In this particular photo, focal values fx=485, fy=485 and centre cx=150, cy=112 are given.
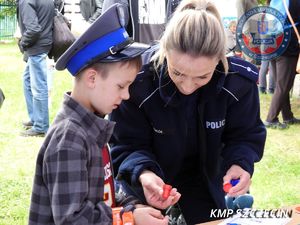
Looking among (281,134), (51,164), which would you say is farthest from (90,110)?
(281,134)

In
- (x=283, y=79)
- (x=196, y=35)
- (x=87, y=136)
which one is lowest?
(x=283, y=79)

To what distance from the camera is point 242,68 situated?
5.79 feet

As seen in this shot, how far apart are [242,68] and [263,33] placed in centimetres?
423

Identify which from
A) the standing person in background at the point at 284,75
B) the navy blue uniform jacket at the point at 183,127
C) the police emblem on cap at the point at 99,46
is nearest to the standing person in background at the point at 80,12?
the standing person in background at the point at 284,75

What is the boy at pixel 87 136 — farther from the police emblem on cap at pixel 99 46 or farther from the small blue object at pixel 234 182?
the small blue object at pixel 234 182

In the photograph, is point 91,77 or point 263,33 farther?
point 263,33

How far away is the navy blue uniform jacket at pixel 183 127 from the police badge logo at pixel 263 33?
3.49 m

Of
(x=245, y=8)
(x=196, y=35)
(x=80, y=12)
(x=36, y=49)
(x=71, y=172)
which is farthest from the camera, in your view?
(x=245, y=8)

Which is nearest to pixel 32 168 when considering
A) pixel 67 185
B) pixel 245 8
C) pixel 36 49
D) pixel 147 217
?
pixel 36 49

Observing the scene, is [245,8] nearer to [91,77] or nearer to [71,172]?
[91,77]

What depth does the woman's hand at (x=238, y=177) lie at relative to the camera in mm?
1651

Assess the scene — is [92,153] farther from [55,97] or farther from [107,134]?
[55,97]

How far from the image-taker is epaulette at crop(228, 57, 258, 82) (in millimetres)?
1750

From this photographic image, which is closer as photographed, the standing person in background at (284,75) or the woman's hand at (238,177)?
the woman's hand at (238,177)
